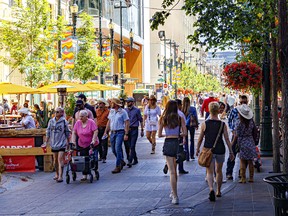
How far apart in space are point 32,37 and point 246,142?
2251 centimetres

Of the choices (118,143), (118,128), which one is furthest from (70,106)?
(118,143)

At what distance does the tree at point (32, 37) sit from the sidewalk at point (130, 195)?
17.5 m

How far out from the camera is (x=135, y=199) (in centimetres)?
1295

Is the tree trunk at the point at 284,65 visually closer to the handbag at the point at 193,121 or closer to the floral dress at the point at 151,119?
the handbag at the point at 193,121

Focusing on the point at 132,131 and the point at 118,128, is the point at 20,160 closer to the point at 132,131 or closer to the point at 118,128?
the point at 118,128

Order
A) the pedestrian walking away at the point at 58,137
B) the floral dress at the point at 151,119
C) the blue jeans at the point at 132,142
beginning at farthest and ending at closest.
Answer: the floral dress at the point at 151,119, the blue jeans at the point at 132,142, the pedestrian walking away at the point at 58,137

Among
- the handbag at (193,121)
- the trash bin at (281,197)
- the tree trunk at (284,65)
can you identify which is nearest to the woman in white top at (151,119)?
the handbag at (193,121)

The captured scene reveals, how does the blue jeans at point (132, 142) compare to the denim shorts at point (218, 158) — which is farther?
the blue jeans at point (132, 142)

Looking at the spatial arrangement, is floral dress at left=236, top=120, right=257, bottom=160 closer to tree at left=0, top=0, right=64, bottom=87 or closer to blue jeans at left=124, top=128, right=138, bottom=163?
blue jeans at left=124, top=128, right=138, bottom=163

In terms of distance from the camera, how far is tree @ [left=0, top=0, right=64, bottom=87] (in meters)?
34.9

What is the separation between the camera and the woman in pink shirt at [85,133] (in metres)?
15.9

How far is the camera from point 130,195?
13.5 m

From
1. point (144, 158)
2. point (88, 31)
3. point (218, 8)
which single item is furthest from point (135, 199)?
point (88, 31)

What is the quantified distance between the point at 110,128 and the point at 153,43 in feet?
317
